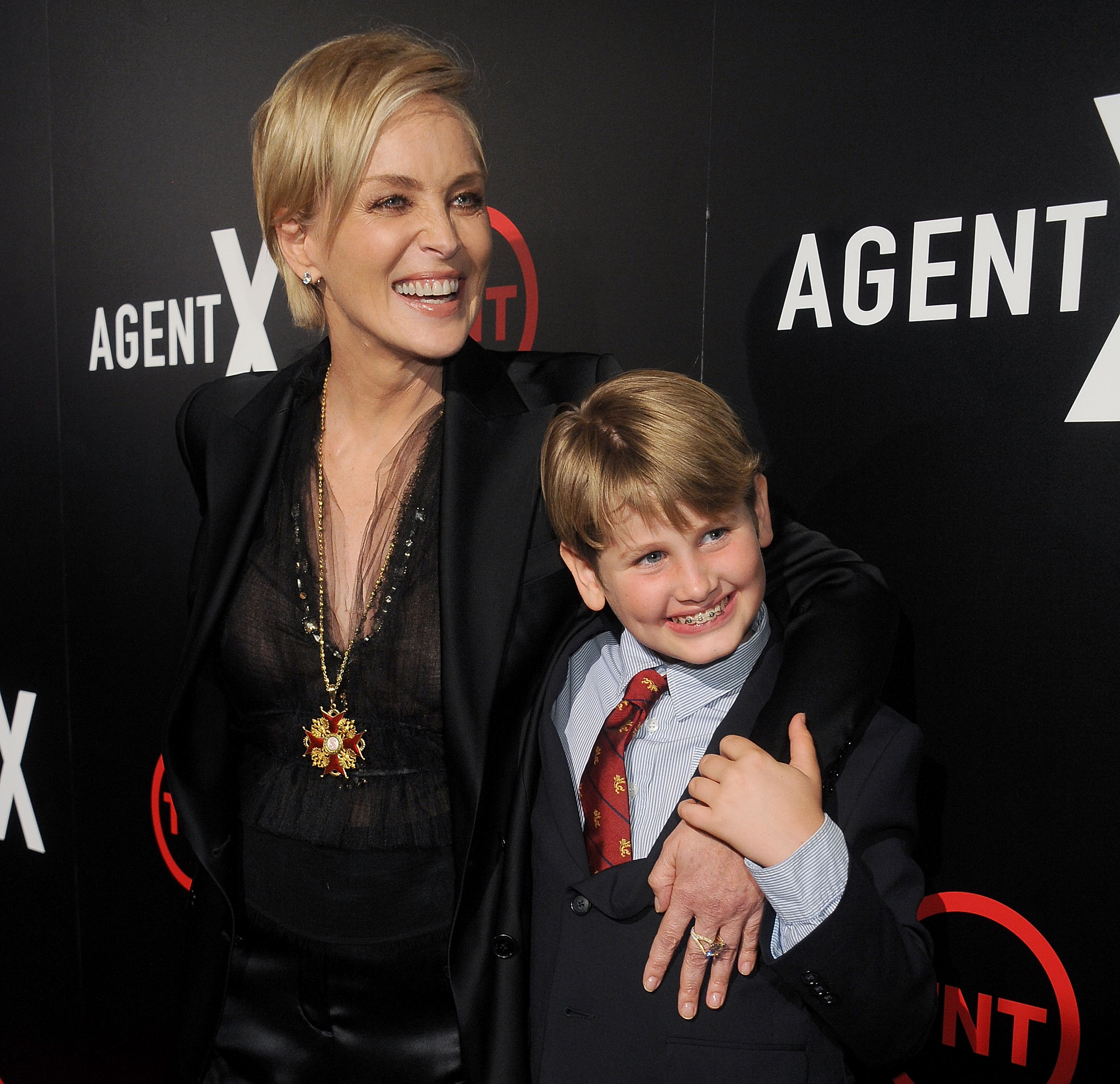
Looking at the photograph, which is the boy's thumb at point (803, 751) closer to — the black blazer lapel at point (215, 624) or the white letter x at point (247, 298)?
the black blazer lapel at point (215, 624)

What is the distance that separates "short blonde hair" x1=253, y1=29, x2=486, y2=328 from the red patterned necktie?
2.60 ft

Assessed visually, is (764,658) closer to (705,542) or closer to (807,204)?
(705,542)

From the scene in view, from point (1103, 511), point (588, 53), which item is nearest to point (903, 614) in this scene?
point (1103, 511)

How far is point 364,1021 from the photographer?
4.73ft

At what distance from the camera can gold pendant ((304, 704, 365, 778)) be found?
4.76ft

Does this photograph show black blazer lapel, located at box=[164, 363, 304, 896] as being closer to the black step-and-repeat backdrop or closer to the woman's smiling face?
the woman's smiling face

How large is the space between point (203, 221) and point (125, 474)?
28.2 inches

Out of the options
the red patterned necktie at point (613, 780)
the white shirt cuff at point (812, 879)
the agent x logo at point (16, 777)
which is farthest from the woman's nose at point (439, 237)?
the agent x logo at point (16, 777)

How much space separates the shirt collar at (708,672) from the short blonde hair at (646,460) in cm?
16

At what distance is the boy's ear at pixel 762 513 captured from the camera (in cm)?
134

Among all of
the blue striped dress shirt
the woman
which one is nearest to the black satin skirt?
the woman

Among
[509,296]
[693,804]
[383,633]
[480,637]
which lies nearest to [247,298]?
[509,296]

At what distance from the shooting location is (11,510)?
298 centimetres

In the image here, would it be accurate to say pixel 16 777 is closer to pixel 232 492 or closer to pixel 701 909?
pixel 232 492
